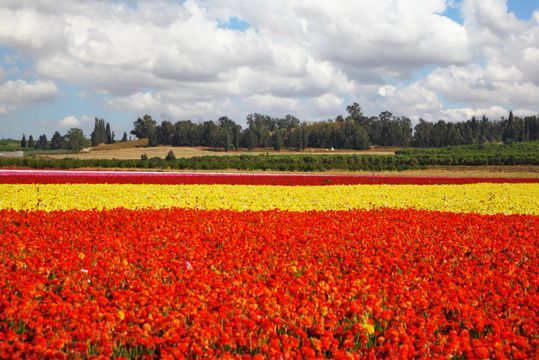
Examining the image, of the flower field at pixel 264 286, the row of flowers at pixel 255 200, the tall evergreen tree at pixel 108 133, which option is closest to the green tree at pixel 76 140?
the tall evergreen tree at pixel 108 133

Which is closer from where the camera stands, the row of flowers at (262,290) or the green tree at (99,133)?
the row of flowers at (262,290)

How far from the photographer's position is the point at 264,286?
24.8 ft

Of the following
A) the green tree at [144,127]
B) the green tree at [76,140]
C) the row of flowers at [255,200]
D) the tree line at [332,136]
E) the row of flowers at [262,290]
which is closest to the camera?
the row of flowers at [262,290]

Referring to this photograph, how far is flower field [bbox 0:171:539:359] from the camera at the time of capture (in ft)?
19.1

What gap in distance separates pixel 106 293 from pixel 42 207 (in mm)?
10794

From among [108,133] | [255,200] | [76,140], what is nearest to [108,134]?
[108,133]

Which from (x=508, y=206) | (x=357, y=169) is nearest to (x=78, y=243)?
(x=508, y=206)

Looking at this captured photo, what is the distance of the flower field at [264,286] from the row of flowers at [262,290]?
3cm

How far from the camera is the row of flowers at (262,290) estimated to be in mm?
5797

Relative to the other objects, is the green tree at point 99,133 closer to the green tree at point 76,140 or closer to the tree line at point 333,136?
the tree line at point 333,136

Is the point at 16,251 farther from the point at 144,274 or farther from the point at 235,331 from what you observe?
the point at 235,331

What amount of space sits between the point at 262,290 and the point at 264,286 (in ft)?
0.86

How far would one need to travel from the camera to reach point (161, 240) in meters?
11.1

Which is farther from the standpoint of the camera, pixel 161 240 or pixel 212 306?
pixel 161 240
